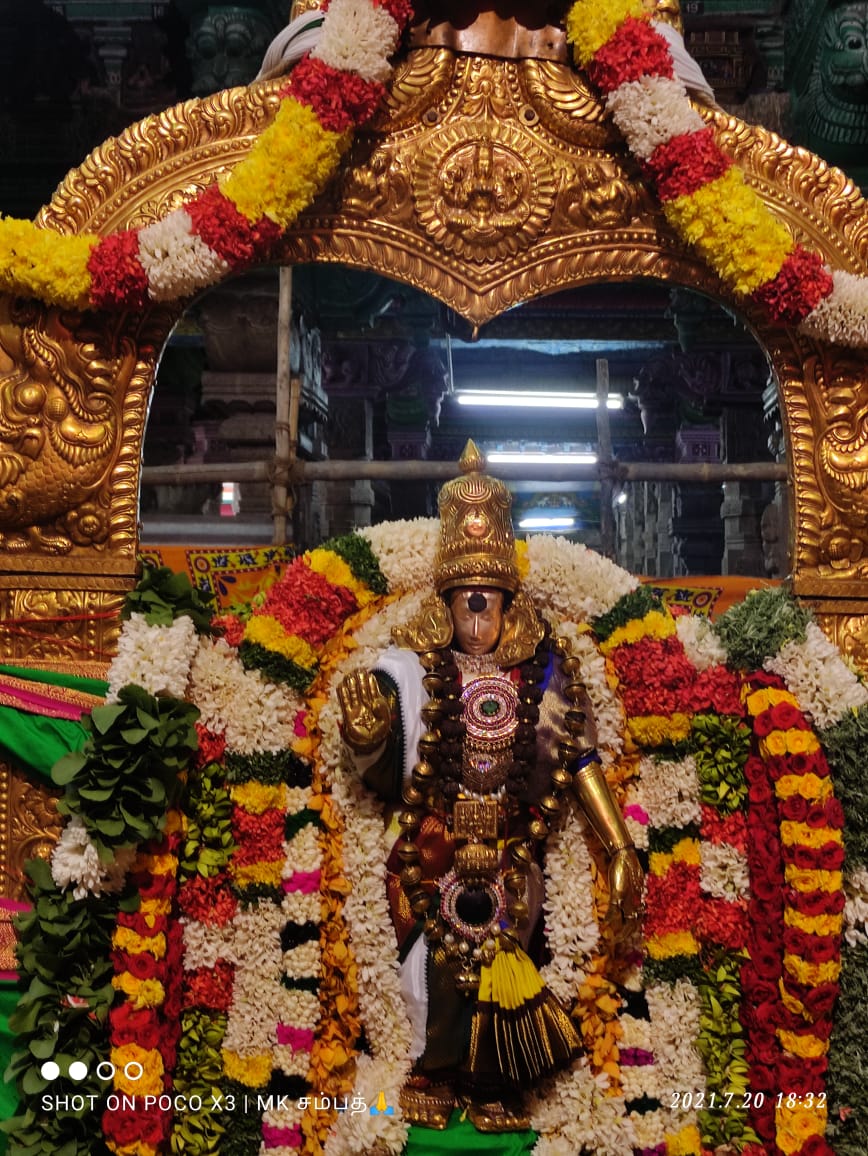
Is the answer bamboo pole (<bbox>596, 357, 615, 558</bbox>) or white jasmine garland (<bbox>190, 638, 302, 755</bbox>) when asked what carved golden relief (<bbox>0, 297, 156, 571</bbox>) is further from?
bamboo pole (<bbox>596, 357, 615, 558</bbox>)

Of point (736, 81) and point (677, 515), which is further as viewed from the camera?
point (677, 515)

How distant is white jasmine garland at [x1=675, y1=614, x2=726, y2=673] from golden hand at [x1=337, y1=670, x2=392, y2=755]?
97 cm

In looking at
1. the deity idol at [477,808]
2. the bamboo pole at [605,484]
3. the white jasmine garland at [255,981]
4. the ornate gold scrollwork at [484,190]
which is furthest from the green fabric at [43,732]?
the bamboo pole at [605,484]

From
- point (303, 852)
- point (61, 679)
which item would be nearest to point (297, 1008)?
point (303, 852)

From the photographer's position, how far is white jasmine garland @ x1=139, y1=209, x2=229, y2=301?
3.08 m

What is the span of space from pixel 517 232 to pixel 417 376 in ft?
12.0

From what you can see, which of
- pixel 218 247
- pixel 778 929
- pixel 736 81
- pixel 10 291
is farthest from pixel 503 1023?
pixel 736 81

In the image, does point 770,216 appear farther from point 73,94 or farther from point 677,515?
point 73,94

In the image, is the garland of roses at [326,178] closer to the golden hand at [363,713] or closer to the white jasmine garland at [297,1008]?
the golden hand at [363,713]

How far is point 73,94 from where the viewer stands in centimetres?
637

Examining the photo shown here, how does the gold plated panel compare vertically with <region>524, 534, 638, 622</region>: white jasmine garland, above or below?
above

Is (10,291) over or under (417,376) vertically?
under

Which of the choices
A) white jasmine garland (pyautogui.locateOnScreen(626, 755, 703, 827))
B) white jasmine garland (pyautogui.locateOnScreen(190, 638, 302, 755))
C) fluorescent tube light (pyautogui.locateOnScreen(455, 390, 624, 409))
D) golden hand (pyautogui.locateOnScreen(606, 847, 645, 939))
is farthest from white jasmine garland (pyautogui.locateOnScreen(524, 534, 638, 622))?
fluorescent tube light (pyautogui.locateOnScreen(455, 390, 624, 409))

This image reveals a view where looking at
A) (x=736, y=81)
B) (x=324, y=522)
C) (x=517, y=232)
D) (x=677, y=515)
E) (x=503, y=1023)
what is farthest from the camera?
(x=677, y=515)
